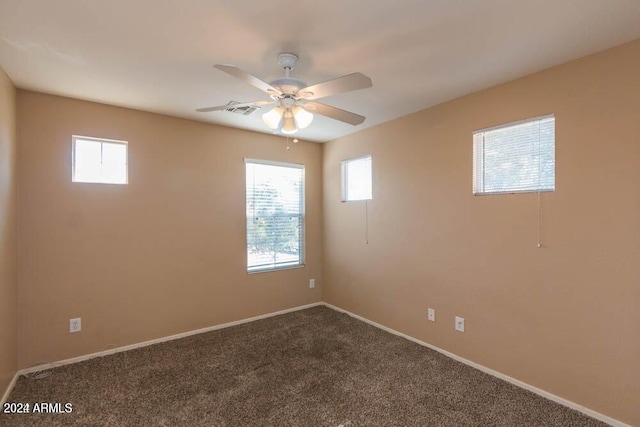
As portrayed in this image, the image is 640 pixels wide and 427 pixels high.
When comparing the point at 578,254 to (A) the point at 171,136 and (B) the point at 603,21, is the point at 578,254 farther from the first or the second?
(A) the point at 171,136

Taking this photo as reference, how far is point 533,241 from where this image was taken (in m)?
2.36

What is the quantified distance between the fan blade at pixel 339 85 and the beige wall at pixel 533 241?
60.9 inches

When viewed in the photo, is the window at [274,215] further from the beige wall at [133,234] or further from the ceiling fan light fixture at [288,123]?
the ceiling fan light fixture at [288,123]

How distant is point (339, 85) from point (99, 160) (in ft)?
8.54

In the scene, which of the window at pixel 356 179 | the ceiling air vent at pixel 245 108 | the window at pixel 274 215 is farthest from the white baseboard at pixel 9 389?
the window at pixel 356 179

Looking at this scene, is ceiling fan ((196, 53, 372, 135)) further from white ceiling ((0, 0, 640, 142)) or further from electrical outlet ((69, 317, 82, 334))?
electrical outlet ((69, 317, 82, 334))

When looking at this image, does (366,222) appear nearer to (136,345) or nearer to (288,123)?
(288,123)

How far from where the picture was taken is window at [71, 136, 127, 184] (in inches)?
114

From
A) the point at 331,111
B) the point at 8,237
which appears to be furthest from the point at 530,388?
the point at 8,237

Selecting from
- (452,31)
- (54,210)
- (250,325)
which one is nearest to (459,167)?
(452,31)

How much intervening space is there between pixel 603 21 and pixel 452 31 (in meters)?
0.82

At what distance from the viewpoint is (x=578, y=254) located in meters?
2.14

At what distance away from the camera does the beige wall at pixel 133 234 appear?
2697 millimetres

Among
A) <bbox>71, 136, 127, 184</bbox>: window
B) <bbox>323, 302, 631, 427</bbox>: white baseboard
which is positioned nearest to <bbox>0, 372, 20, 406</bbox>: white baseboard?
<bbox>71, 136, 127, 184</bbox>: window
